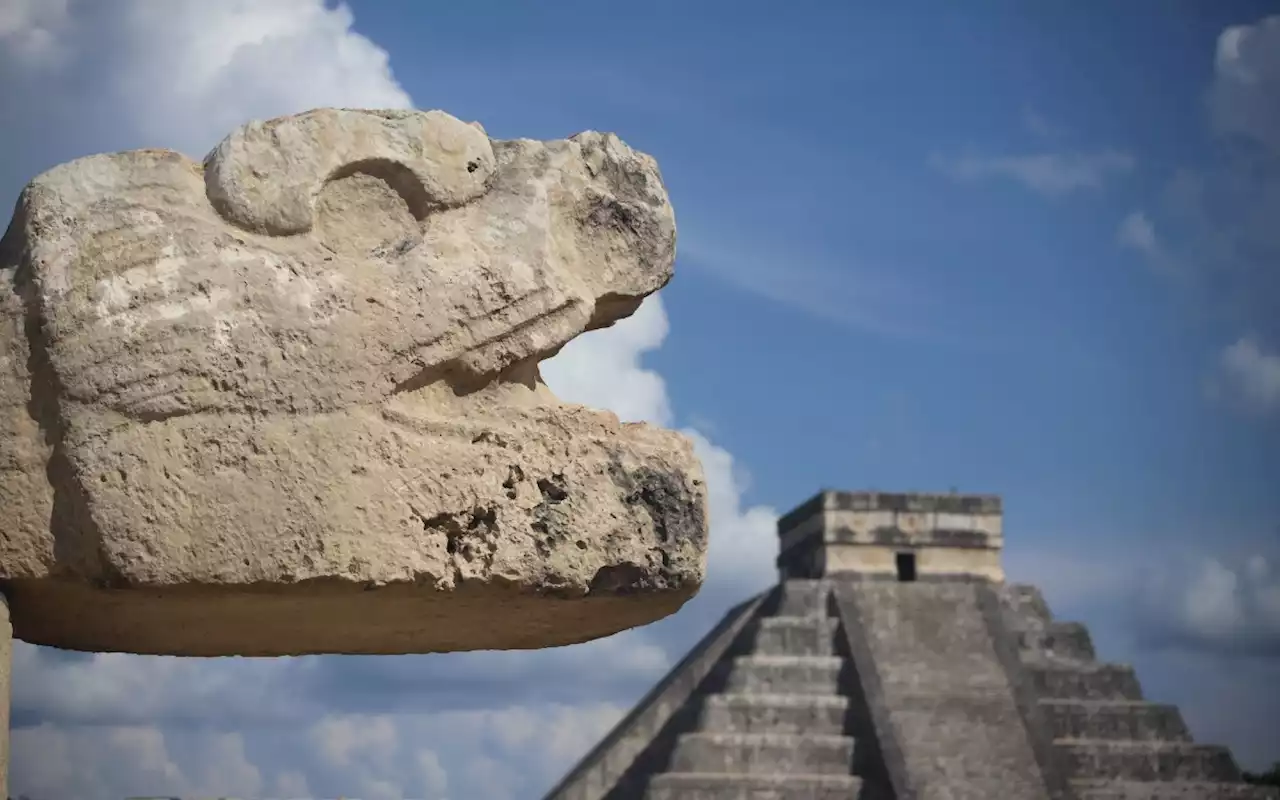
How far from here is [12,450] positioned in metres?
3.74

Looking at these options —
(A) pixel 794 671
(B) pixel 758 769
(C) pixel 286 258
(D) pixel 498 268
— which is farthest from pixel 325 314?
(A) pixel 794 671

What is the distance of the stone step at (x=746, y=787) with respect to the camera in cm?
2328

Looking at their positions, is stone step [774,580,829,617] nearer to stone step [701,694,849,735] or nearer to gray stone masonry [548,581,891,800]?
gray stone masonry [548,581,891,800]

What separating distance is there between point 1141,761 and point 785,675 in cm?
549

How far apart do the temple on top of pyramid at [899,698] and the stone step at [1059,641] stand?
1.0 inches

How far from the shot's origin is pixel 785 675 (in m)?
25.8

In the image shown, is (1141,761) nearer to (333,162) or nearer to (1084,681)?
(1084,681)

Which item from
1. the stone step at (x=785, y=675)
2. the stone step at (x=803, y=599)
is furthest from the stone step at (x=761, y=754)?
the stone step at (x=803, y=599)

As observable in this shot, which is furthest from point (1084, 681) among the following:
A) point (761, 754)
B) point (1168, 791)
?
point (761, 754)

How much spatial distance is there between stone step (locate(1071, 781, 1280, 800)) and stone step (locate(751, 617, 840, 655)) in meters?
4.68

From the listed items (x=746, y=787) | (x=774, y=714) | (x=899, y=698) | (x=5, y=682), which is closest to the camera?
(x=5, y=682)

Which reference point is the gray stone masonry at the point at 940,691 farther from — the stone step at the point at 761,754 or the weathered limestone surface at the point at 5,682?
the weathered limestone surface at the point at 5,682

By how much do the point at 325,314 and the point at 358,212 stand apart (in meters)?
0.36

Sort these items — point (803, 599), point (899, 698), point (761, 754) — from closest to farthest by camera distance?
point (761, 754), point (899, 698), point (803, 599)
